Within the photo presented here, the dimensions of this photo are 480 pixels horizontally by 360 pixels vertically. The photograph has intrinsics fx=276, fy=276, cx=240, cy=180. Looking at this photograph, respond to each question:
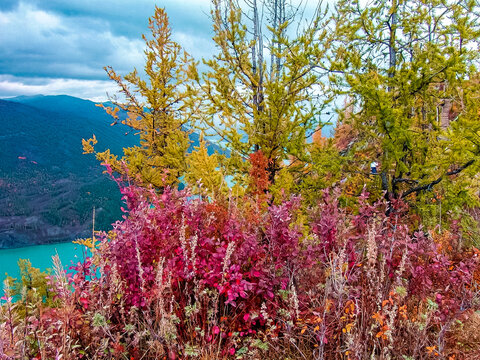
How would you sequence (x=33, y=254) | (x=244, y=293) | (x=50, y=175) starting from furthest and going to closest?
(x=50, y=175), (x=33, y=254), (x=244, y=293)

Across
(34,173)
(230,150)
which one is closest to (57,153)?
(34,173)

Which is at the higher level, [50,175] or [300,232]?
[300,232]

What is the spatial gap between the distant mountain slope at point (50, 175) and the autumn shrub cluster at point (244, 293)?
52.1 metres

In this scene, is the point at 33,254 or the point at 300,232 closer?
the point at 300,232

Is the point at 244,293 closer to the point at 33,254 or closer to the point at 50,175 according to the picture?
the point at 33,254

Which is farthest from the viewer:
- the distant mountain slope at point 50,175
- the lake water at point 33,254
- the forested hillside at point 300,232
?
the distant mountain slope at point 50,175

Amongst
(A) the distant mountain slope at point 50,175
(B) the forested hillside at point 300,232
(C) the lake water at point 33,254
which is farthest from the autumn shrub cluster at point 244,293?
(C) the lake water at point 33,254

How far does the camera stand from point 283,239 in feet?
8.50

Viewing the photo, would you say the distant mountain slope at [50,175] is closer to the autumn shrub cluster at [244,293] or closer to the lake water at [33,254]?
the lake water at [33,254]

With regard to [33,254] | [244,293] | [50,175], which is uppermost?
[244,293]

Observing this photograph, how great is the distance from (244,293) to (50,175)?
131387 millimetres

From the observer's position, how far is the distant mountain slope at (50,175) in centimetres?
8106

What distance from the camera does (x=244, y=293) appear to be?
7.57 ft

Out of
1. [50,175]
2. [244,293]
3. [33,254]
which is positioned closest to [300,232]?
[244,293]
